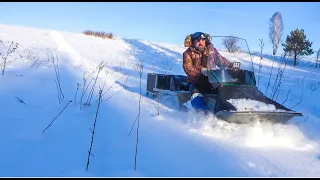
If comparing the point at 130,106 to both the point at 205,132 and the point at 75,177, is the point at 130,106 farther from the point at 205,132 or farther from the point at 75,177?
the point at 75,177

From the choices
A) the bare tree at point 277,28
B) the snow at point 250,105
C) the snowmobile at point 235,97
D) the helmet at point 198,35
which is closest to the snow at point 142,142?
the snow at point 250,105

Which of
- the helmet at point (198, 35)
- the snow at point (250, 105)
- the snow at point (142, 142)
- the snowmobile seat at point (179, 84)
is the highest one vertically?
the helmet at point (198, 35)

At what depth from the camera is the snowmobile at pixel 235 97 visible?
4.53 meters

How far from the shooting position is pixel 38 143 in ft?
11.2

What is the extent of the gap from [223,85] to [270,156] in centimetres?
180

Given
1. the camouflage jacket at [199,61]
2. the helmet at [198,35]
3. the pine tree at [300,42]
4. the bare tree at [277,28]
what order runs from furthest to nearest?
the bare tree at [277,28], the pine tree at [300,42], the helmet at [198,35], the camouflage jacket at [199,61]

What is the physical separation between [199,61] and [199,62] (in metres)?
0.02

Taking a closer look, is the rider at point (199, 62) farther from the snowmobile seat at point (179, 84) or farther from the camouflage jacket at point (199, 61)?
the snowmobile seat at point (179, 84)

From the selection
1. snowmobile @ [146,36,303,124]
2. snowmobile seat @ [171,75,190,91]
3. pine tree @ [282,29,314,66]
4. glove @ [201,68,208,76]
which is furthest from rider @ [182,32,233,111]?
pine tree @ [282,29,314,66]

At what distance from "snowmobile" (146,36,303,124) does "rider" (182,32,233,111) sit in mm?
116

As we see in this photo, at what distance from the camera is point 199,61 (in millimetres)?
6840

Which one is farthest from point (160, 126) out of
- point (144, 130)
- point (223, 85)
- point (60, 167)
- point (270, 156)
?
point (60, 167)

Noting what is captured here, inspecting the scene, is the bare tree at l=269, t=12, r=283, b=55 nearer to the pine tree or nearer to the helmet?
the pine tree

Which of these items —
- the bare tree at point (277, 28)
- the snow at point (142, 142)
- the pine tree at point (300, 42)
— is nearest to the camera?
the snow at point (142, 142)
